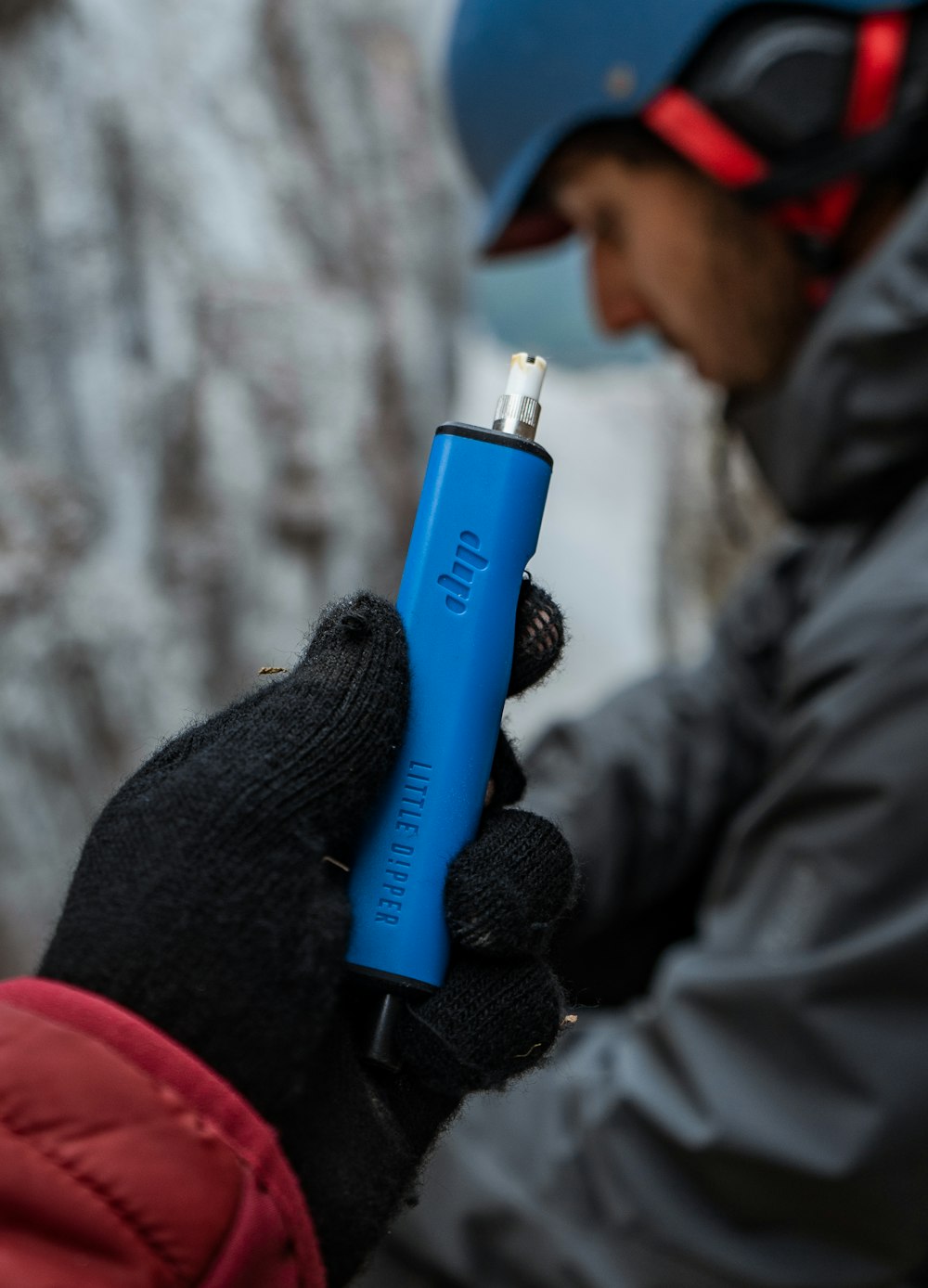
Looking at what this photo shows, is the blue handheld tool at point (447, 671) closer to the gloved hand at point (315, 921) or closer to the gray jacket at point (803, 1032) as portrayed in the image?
the gloved hand at point (315, 921)

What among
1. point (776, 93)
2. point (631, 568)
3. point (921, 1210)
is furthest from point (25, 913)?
point (631, 568)

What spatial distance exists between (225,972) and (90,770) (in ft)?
4.45

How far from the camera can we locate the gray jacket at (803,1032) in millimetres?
841

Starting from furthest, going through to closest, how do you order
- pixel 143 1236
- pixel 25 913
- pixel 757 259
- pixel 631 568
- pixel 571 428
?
pixel 571 428 < pixel 631 568 < pixel 25 913 < pixel 757 259 < pixel 143 1236

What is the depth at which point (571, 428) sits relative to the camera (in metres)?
4.31

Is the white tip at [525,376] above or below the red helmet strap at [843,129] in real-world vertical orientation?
below

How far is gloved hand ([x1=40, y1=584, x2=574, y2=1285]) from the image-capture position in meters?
0.41

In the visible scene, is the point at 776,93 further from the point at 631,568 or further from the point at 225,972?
the point at 631,568

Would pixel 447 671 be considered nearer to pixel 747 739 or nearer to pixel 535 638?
pixel 535 638

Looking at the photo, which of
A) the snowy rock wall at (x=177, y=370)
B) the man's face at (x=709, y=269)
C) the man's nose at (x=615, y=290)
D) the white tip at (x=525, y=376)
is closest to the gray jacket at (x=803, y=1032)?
the man's face at (x=709, y=269)

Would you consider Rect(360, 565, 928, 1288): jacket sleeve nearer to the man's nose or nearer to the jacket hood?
the jacket hood

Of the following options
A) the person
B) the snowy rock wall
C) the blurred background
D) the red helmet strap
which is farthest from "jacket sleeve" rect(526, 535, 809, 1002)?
the snowy rock wall

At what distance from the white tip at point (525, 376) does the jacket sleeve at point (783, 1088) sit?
598 mm

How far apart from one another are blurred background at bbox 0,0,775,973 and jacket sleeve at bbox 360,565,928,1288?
0.67 meters
